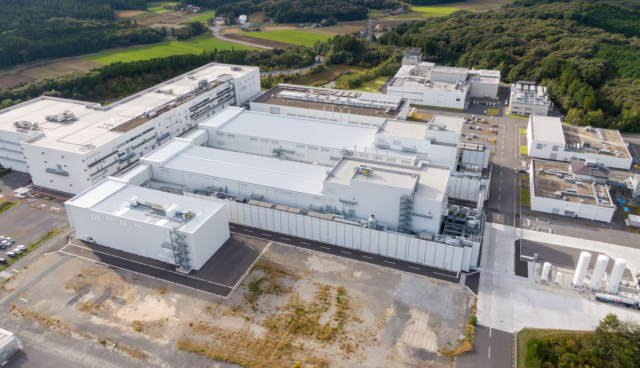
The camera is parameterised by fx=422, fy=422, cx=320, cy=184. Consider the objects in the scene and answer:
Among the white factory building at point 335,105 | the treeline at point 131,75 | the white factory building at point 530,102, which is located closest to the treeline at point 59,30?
the treeline at point 131,75

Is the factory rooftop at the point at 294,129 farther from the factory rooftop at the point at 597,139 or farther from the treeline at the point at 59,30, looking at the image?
the treeline at the point at 59,30

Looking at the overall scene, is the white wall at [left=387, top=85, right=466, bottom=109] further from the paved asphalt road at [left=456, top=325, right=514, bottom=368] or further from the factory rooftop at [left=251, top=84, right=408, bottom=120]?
the paved asphalt road at [left=456, top=325, right=514, bottom=368]

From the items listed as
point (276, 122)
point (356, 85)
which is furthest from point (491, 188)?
point (356, 85)

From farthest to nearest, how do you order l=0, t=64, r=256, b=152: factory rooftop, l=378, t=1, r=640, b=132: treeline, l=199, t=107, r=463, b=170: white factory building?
l=378, t=1, r=640, b=132: treeline < l=199, t=107, r=463, b=170: white factory building < l=0, t=64, r=256, b=152: factory rooftop

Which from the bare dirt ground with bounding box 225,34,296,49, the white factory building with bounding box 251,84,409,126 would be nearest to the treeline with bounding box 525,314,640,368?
the white factory building with bounding box 251,84,409,126

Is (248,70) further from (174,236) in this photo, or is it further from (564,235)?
(564,235)

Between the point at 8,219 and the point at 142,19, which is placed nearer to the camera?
the point at 8,219
